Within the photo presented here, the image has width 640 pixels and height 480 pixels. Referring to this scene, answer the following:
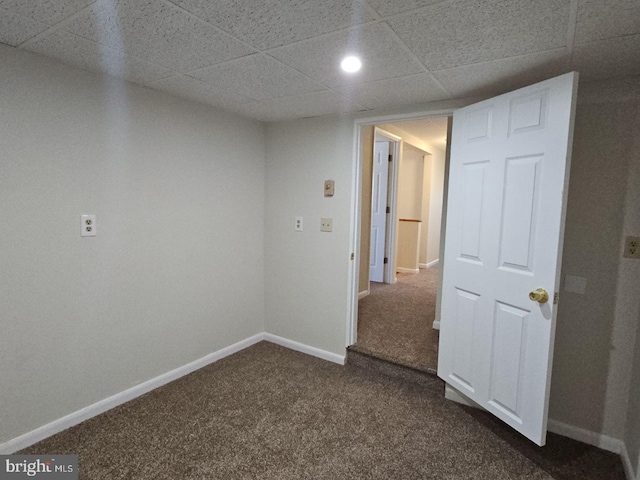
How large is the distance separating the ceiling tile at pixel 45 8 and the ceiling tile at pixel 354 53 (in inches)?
31.4

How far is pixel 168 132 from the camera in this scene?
7.97ft

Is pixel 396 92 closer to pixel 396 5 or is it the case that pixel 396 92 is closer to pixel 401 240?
pixel 396 5

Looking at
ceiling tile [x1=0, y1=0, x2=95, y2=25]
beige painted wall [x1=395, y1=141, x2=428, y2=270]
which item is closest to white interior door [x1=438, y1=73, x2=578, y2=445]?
ceiling tile [x1=0, y1=0, x2=95, y2=25]

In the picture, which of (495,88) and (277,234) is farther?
(277,234)

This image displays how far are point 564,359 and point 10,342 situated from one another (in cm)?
A: 311

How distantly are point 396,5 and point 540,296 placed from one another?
1490mm

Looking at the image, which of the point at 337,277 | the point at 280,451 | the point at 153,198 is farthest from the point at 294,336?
the point at 153,198

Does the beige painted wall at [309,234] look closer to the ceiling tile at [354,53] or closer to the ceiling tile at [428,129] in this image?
the ceiling tile at [354,53]

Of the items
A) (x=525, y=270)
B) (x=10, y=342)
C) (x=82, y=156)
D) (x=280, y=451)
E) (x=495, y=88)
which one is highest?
(x=495, y=88)

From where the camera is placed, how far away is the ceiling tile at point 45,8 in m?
1.30

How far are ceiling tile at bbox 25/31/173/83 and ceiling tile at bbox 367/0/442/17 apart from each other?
1.28 m

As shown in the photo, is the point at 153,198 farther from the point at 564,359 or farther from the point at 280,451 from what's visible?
the point at 564,359

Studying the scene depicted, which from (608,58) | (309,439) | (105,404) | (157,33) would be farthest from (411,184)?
(105,404)

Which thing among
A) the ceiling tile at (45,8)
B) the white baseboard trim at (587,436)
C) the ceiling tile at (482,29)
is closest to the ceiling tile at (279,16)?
the ceiling tile at (482,29)
